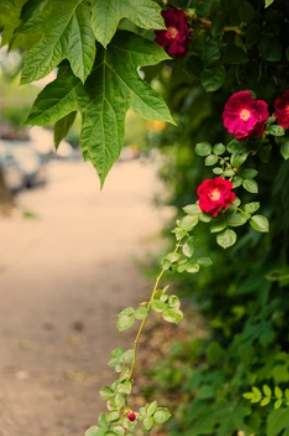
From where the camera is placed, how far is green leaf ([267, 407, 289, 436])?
1845mm

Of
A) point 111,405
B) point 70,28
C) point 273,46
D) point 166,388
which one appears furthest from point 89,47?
point 166,388

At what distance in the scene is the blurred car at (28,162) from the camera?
57.5ft

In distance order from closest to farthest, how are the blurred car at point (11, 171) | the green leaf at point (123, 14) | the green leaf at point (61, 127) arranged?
the green leaf at point (123, 14), the green leaf at point (61, 127), the blurred car at point (11, 171)

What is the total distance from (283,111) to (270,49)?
23cm

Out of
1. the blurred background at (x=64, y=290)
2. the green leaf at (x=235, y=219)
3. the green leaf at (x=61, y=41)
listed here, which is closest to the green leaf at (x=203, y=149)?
the green leaf at (x=235, y=219)

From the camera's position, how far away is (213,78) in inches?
68.1

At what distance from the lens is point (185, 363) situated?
4.56 meters

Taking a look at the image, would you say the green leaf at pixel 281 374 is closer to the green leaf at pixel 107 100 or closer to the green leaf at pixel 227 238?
the green leaf at pixel 227 238

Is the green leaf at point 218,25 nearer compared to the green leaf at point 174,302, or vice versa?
the green leaf at point 174,302

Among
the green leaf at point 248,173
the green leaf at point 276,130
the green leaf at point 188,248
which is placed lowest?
the green leaf at point 188,248

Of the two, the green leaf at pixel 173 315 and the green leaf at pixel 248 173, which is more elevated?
the green leaf at pixel 248 173

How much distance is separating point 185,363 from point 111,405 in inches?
120

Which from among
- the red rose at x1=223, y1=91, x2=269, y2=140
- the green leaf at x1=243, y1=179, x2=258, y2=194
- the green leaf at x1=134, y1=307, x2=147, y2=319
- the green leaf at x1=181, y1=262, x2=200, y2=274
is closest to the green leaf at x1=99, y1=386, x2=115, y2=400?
the green leaf at x1=134, y1=307, x2=147, y2=319

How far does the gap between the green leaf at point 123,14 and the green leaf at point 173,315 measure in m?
0.69
